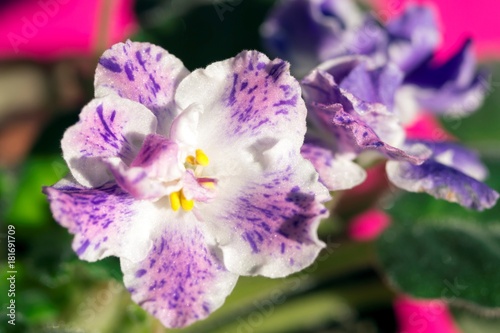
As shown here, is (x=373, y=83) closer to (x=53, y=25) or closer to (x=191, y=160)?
(x=191, y=160)

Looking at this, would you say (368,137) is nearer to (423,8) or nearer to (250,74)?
(250,74)


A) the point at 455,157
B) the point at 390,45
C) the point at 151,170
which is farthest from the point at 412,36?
the point at 151,170

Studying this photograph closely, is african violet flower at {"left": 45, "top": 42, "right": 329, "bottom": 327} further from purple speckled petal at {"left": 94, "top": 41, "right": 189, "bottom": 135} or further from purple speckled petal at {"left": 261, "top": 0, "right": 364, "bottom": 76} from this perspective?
purple speckled petal at {"left": 261, "top": 0, "right": 364, "bottom": 76}

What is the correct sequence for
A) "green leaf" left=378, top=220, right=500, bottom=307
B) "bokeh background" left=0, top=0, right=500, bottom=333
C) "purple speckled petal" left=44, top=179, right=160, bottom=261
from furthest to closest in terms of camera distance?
"bokeh background" left=0, top=0, right=500, bottom=333
"green leaf" left=378, top=220, right=500, bottom=307
"purple speckled petal" left=44, top=179, right=160, bottom=261

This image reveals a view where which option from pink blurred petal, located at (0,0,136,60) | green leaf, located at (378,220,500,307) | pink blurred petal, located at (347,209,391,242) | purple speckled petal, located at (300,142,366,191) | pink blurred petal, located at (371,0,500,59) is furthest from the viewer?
pink blurred petal, located at (371,0,500,59)

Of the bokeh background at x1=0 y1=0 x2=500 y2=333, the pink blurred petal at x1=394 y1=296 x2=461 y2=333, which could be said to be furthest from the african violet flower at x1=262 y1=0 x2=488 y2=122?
the pink blurred petal at x1=394 y1=296 x2=461 y2=333

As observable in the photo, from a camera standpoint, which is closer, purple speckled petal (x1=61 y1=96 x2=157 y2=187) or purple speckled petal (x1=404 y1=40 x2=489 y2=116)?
purple speckled petal (x1=61 y1=96 x2=157 y2=187)

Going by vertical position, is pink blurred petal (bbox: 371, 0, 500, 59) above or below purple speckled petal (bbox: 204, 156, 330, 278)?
below
